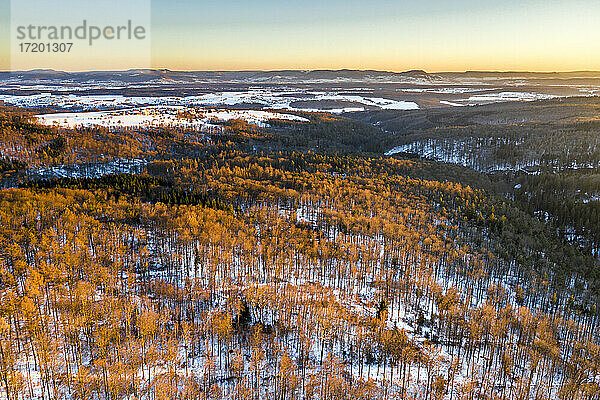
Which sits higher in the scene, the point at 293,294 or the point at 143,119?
the point at 143,119

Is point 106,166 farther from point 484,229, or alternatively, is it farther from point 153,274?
point 484,229

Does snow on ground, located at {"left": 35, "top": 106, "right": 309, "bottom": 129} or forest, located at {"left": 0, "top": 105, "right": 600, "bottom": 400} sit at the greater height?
snow on ground, located at {"left": 35, "top": 106, "right": 309, "bottom": 129}

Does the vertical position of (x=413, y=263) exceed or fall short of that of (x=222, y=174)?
it falls short

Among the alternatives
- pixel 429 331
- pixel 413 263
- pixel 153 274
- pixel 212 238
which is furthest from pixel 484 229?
pixel 153 274

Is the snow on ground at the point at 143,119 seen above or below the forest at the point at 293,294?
above

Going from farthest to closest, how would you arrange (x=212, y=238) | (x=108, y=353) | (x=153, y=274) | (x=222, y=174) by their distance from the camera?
(x=222, y=174) → (x=212, y=238) → (x=153, y=274) → (x=108, y=353)

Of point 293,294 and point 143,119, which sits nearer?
point 293,294

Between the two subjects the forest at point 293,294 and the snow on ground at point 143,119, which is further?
the snow on ground at point 143,119

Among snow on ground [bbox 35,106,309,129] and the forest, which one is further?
snow on ground [bbox 35,106,309,129]
